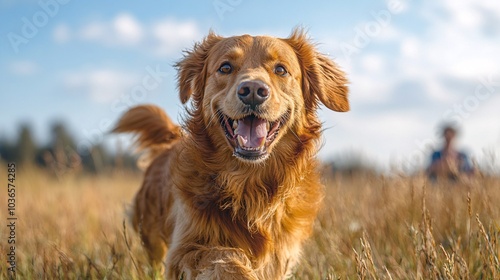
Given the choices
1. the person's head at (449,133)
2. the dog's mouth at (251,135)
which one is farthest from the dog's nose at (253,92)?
the person's head at (449,133)

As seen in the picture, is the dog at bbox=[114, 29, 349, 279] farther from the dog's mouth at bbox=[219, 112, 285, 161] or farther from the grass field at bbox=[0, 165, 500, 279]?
the grass field at bbox=[0, 165, 500, 279]

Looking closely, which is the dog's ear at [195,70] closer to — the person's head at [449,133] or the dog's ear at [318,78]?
the dog's ear at [318,78]

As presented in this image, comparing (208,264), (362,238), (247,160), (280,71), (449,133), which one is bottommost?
(449,133)

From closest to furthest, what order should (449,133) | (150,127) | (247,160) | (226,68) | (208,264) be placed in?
1. (208,264)
2. (247,160)
3. (226,68)
4. (150,127)
5. (449,133)

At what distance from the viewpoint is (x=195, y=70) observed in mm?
3885

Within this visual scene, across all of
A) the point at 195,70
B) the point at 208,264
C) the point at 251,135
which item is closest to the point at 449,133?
the point at 195,70

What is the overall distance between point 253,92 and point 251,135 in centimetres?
30

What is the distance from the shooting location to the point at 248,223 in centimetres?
325

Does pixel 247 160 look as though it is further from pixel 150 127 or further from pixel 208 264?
Answer: pixel 150 127

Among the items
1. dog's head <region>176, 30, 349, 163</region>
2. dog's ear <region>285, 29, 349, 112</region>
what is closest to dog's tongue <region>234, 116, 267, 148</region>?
dog's head <region>176, 30, 349, 163</region>

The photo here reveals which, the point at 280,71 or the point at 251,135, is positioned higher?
the point at 280,71

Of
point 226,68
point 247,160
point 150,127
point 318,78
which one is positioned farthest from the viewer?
point 150,127

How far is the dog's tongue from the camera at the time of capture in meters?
3.17

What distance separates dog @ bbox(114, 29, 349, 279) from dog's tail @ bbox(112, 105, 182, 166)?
1.14 meters
